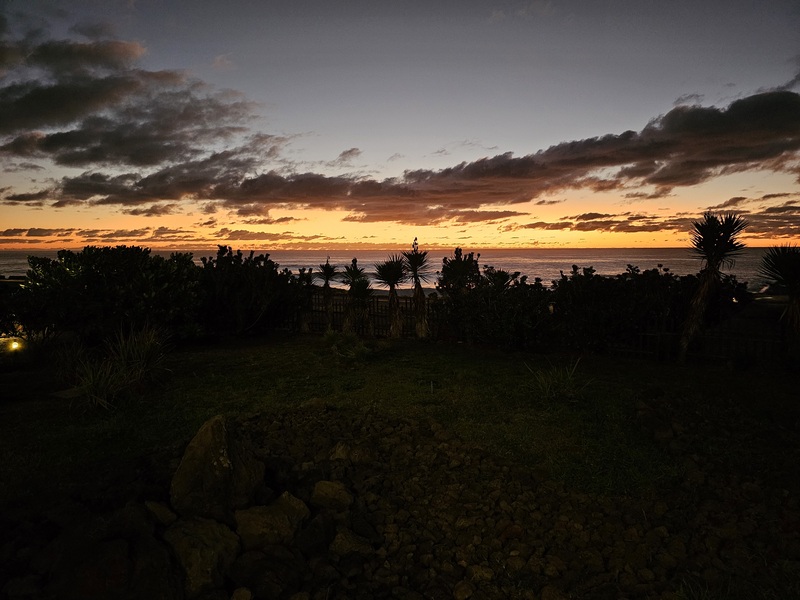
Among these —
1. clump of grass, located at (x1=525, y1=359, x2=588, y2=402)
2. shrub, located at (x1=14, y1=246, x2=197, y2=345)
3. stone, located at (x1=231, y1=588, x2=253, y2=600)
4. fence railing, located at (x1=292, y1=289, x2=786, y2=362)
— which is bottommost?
stone, located at (x1=231, y1=588, x2=253, y2=600)

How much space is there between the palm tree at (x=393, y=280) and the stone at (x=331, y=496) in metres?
9.60

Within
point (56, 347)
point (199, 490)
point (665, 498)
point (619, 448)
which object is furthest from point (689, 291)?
point (56, 347)

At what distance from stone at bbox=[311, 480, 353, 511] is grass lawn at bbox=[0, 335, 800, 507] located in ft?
5.95

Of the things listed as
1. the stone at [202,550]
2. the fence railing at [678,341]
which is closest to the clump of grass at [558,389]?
the fence railing at [678,341]

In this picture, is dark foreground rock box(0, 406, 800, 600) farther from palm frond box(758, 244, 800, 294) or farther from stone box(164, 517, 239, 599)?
palm frond box(758, 244, 800, 294)

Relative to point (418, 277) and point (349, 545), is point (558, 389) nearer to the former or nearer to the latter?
point (349, 545)

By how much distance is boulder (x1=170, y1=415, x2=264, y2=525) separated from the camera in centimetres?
416

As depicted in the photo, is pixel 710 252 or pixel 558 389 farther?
pixel 710 252

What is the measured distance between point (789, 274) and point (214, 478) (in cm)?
986

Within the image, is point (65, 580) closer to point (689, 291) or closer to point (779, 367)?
point (779, 367)

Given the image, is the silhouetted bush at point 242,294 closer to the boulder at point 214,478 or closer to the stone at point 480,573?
the boulder at point 214,478

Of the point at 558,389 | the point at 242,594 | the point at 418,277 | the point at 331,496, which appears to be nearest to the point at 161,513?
the point at 242,594

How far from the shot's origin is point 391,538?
4.17 metres

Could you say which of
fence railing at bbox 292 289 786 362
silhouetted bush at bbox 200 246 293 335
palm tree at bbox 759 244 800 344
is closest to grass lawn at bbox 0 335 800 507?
fence railing at bbox 292 289 786 362
